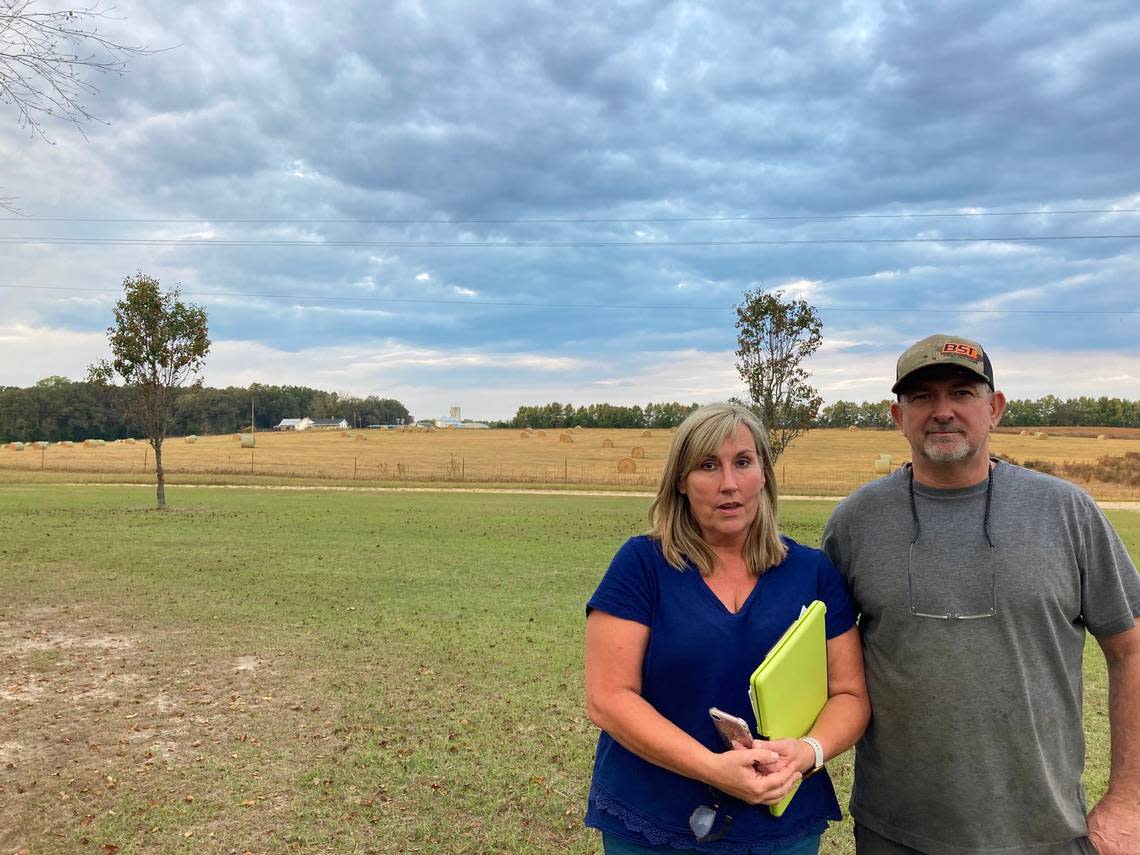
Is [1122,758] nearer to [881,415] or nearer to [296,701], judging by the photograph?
[296,701]

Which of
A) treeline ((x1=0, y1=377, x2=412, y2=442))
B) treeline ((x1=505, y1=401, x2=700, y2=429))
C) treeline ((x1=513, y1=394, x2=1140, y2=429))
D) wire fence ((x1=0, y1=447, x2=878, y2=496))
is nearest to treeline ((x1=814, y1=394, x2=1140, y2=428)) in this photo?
treeline ((x1=513, y1=394, x2=1140, y2=429))

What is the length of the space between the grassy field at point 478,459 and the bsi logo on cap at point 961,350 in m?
35.4

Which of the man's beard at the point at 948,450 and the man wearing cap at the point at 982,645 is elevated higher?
the man's beard at the point at 948,450

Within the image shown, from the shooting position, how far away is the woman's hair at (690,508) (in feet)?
8.11

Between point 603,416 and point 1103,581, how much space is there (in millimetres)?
95495

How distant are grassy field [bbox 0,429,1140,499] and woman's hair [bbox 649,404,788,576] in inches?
1403

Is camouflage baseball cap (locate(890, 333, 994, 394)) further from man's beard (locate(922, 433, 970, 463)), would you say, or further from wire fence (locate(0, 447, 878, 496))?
wire fence (locate(0, 447, 878, 496))

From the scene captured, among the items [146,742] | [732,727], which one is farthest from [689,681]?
[146,742]

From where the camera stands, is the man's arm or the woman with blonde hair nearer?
the woman with blonde hair

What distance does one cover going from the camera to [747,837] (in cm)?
230

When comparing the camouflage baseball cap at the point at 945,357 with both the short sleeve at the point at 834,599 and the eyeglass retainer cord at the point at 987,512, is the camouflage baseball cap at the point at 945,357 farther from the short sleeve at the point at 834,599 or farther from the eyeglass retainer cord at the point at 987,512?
the short sleeve at the point at 834,599

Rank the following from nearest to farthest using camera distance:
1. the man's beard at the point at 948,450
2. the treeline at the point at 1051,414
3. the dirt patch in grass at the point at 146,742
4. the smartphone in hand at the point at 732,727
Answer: the smartphone in hand at the point at 732,727 → the man's beard at the point at 948,450 → the dirt patch in grass at the point at 146,742 → the treeline at the point at 1051,414

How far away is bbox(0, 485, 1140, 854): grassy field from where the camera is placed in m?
4.85

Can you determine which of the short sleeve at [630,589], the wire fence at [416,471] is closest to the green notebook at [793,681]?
the short sleeve at [630,589]
